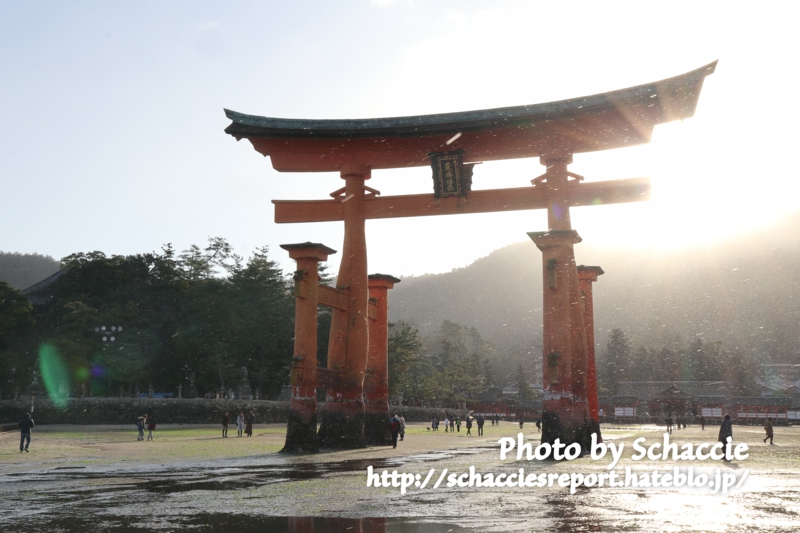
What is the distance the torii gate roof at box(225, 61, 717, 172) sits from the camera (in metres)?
17.7

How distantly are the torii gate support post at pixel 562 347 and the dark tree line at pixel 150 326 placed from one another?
116 ft

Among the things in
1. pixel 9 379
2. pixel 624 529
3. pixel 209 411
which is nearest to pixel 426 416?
pixel 209 411

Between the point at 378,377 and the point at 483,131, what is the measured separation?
29.2 feet

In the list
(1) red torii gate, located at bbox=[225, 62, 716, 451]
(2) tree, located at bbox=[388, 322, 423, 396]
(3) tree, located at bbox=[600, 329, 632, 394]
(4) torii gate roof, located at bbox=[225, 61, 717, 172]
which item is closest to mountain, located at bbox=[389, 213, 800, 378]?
(3) tree, located at bbox=[600, 329, 632, 394]

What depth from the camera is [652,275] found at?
156 meters

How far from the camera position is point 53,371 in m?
44.8

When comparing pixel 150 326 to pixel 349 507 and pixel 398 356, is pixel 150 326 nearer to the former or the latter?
pixel 398 356

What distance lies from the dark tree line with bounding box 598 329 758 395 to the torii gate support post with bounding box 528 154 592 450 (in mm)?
62045

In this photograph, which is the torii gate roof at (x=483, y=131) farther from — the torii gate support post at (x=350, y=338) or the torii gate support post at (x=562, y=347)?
the torii gate support post at (x=562, y=347)

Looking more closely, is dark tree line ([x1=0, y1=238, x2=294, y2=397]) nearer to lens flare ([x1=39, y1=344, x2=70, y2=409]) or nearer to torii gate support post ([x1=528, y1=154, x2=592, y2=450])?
lens flare ([x1=39, y1=344, x2=70, y2=409])

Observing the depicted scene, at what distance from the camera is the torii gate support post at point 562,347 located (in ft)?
54.0

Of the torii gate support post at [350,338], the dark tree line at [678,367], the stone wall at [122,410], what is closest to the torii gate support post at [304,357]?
the torii gate support post at [350,338]

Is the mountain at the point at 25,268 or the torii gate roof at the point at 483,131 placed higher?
the mountain at the point at 25,268

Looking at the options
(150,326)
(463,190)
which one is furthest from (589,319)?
(150,326)
